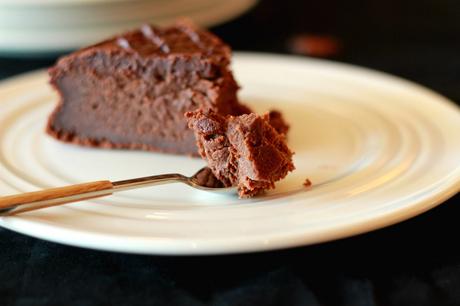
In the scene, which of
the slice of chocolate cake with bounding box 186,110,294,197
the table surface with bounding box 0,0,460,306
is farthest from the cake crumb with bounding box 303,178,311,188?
the table surface with bounding box 0,0,460,306

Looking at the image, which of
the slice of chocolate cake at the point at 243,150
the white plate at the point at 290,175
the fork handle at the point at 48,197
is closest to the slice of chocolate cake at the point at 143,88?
the white plate at the point at 290,175

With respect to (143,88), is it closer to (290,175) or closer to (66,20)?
(290,175)

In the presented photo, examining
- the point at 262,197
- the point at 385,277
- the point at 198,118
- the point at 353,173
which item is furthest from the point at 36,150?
the point at 385,277

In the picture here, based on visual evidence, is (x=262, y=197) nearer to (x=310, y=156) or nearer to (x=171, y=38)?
(x=310, y=156)

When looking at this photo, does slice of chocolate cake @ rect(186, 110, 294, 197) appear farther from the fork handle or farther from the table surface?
the fork handle

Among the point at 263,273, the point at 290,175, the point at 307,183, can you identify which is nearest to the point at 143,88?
the point at 290,175
